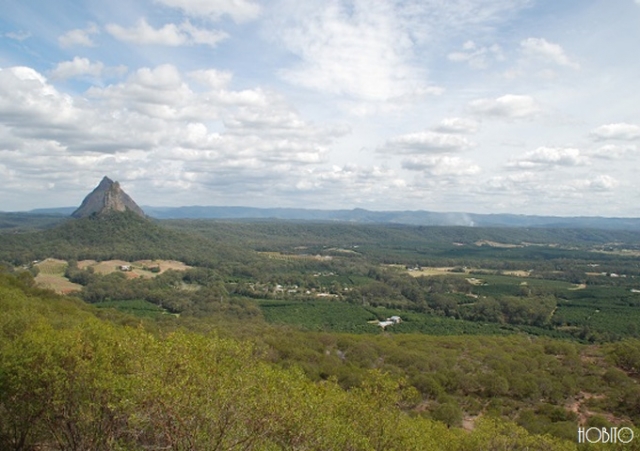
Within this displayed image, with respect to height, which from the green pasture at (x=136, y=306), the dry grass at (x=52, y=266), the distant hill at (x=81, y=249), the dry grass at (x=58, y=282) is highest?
the distant hill at (x=81, y=249)

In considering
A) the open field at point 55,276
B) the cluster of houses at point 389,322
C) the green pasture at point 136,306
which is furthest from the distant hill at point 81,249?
the cluster of houses at point 389,322

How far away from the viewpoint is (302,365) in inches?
1967

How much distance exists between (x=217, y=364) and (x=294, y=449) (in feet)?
15.3

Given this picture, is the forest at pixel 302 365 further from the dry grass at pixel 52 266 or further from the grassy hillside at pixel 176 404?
the dry grass at pixel 52 266

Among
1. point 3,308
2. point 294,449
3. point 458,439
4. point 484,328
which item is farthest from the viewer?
point 484,328

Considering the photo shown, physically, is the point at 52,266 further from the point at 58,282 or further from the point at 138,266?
the point at 58,282

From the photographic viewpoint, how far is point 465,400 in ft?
158

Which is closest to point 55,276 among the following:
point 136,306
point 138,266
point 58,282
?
point 58,282

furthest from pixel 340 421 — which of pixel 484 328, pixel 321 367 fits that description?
pixel 484 328

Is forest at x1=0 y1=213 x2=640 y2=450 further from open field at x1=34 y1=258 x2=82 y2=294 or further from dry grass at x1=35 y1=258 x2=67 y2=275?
open field at x1=34 y1=258 x2=82 y2=294

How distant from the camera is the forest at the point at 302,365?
1634 centimetres

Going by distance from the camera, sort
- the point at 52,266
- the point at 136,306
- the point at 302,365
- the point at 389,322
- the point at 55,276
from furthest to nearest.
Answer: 1. the point at 52,266
2. the point at 55,276
3. the point at 136,306
4. the point at 389,322
5. the point at 302,365

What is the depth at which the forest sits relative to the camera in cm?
1634

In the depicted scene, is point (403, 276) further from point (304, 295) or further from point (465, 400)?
point (465, 400)
